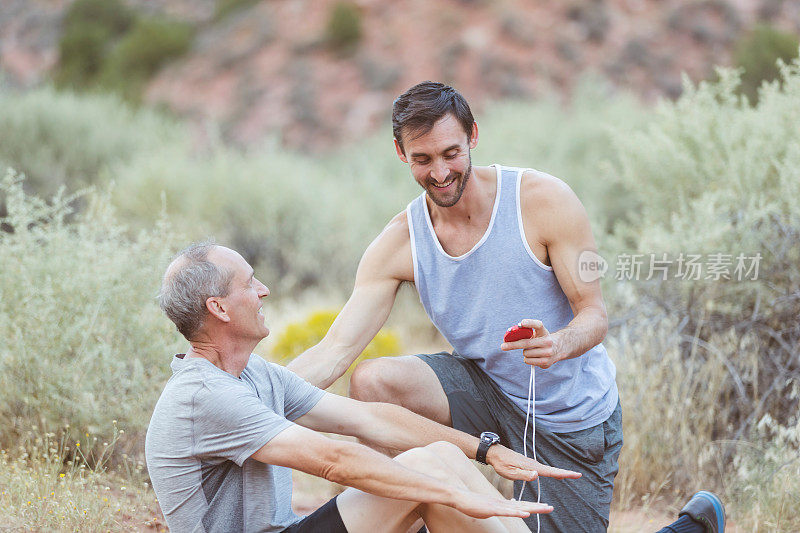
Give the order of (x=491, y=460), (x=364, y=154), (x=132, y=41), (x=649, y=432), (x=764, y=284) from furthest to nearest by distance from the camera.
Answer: (x=132, y=41)
(x=364, y=154)
(x=764, y=284)
(x=649, y=432)
(x=491, y=460)

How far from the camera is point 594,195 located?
28.6 feet

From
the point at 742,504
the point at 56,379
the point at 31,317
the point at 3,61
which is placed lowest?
the point at 742,504

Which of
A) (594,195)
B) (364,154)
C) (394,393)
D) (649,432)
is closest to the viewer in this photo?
(394,393)

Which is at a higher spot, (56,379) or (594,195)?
(594,195)

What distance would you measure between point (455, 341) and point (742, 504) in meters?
Answer: 1.54

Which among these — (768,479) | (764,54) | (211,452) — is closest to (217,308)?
(211,452)

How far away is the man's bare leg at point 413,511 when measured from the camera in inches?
97.4

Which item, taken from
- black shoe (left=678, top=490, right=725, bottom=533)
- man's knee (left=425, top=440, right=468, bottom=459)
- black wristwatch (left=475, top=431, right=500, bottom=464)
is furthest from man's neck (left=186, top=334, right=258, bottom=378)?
black shoe (left=678, top=490, right=725, bottom=533)

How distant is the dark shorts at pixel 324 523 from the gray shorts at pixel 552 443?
0.82 metres

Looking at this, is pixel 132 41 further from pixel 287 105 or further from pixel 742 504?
pixel 742 504

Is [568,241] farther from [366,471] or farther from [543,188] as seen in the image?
[366,471]

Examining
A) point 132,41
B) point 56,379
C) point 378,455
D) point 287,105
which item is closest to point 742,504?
point 378,455

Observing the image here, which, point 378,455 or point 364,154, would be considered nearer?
point 378,455

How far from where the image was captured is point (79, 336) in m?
3.97
